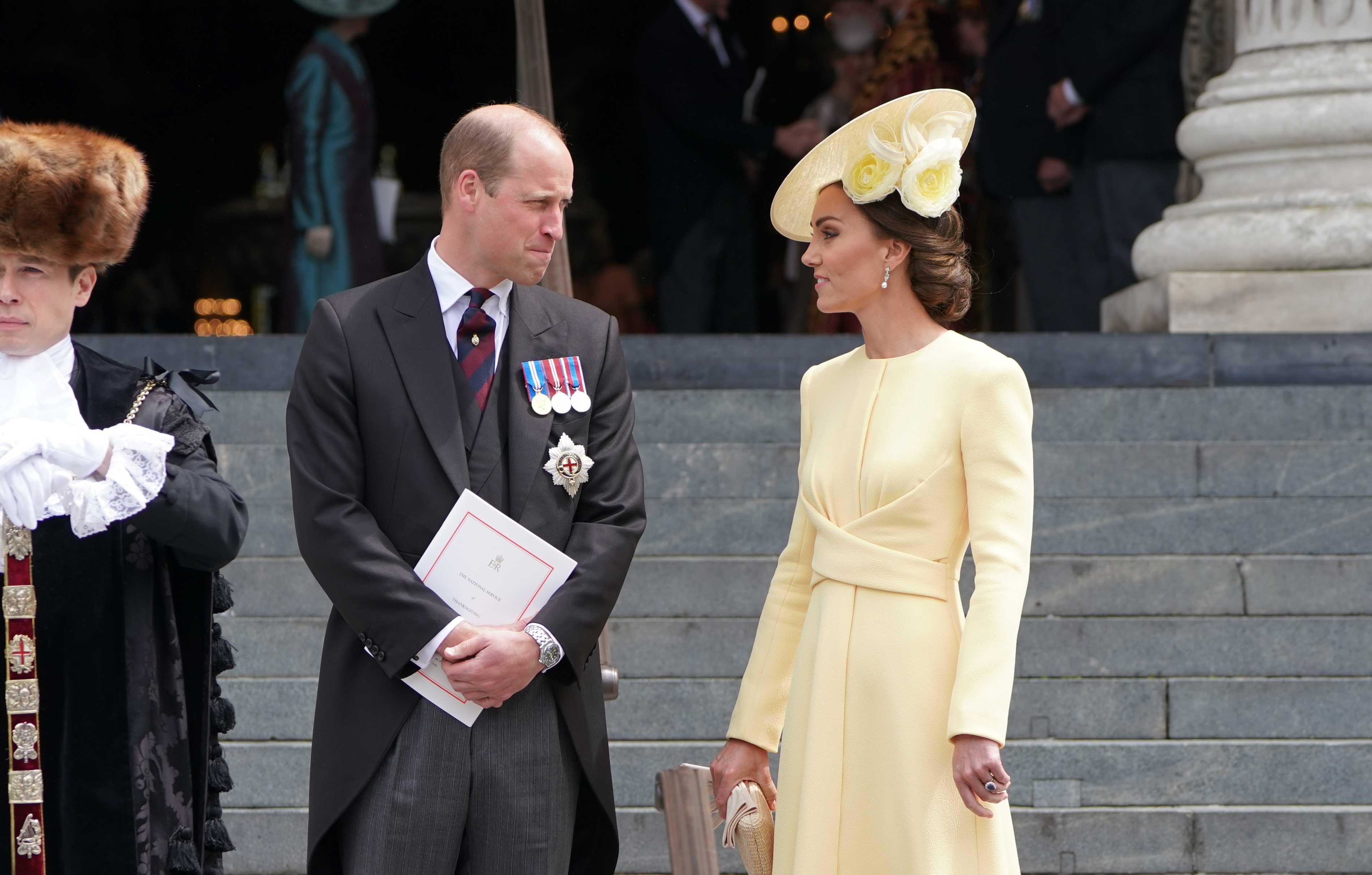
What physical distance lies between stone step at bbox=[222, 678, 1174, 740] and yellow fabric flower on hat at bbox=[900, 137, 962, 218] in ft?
8.08

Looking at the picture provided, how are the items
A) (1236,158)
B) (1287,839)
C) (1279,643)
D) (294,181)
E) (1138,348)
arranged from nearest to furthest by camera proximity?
(1287,839), (1279,643), (1138,348), (1236,158), (294,181)

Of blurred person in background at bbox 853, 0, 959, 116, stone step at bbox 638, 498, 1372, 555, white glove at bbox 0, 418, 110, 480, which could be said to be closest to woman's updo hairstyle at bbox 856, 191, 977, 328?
white glove at bbox 0, 418, 110, 480

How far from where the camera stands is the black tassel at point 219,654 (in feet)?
11.3

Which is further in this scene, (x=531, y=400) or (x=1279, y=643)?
(x=1279, y=643)

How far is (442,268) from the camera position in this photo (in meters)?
3.30

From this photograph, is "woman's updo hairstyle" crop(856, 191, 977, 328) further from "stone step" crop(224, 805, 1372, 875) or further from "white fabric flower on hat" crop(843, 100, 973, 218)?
"stone step" crop(224, 805, 1372, 875)

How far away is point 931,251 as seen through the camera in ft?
10.5

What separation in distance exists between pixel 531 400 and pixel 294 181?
7.45 metres

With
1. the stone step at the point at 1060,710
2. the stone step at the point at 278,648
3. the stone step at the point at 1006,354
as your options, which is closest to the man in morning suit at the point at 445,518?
the stone step at the point at 1060,710

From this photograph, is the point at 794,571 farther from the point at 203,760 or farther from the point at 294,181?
the point at 294,181

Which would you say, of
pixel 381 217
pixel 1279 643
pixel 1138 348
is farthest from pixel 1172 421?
pixel 381 217

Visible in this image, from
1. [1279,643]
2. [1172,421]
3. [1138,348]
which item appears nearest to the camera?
[1279,643]

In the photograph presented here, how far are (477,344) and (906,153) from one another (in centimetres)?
91

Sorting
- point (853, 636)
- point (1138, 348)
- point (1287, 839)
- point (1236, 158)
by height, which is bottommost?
point (1287, 839)
